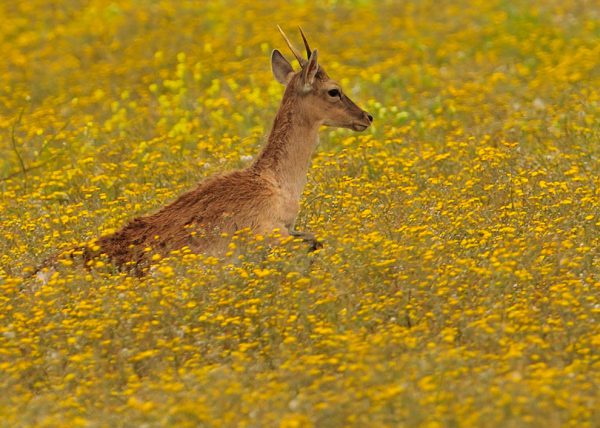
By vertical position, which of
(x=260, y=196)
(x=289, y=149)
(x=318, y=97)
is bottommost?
(x=260, y=196)

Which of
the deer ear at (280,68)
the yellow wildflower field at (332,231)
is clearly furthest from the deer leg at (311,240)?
the deer ear at (280,68)

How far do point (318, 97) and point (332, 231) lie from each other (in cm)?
164

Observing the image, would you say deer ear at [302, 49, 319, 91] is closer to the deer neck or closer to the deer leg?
the deer neck

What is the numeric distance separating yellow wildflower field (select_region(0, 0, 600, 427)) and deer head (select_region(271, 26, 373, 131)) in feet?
2.34

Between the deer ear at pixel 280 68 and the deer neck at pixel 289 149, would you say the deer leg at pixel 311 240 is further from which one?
the deer ear at pixel 280 68

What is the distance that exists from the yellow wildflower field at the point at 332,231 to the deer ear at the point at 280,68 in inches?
45.5

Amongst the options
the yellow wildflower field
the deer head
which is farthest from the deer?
the yellow wildflower field

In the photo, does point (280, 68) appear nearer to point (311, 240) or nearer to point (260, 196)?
point (260, 196)

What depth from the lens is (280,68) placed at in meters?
11.5

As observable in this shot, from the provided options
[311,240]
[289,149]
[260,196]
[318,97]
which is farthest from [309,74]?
[311,240]

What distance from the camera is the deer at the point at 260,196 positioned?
9555 millimetres

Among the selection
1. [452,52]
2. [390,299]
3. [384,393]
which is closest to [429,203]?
[390,299]

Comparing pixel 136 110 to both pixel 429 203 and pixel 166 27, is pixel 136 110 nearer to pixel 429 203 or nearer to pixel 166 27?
pixel 166 27

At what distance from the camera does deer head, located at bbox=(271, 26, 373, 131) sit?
1073 centimetres
